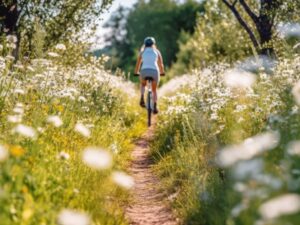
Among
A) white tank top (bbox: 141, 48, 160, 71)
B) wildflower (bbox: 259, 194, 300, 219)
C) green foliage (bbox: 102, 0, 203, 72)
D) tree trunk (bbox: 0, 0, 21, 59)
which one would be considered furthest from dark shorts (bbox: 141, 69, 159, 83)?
green foliage (bbox: 102, 0, 203, 72)

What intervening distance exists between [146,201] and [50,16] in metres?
9.00

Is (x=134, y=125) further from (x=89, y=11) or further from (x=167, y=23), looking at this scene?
(x=167, y=23)

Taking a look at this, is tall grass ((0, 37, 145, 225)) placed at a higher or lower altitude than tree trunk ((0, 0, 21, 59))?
lower

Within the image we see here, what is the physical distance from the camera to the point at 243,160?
3.93 m

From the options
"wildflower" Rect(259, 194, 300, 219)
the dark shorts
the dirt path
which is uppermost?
the dark shorts

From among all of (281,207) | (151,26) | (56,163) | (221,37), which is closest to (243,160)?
(281,207)

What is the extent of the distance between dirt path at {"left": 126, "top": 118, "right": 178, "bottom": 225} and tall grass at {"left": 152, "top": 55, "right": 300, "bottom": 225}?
7.0 inches

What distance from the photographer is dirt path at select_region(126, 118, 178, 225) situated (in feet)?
21.7

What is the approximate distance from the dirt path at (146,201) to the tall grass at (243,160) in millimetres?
179

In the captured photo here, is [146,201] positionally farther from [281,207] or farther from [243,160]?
[281,207]

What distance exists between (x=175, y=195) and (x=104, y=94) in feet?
21.0

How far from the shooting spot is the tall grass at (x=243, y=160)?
3.50m

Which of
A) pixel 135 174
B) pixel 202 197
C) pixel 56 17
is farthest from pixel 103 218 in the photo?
pixel 56 17

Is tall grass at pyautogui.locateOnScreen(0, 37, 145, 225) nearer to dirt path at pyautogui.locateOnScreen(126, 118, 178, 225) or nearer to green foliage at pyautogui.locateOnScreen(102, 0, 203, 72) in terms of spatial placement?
dirt path at pyautogui.locateOnScreen(126, 118, 178, 225)
